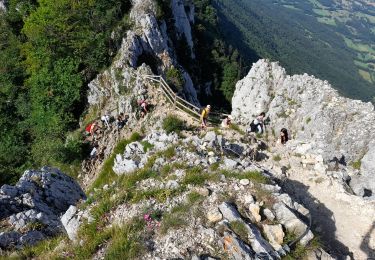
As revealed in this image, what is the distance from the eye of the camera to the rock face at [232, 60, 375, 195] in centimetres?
2261

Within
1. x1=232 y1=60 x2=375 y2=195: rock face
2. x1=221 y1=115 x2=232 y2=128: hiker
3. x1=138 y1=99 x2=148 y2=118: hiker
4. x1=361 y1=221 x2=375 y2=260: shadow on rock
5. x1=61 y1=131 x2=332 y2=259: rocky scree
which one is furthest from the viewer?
x1=138 y1=99 x2=148 y2=118: hiker

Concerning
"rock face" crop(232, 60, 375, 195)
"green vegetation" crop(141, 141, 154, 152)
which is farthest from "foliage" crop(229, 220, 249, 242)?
"rock face" crop(232, 60, 375, 195)

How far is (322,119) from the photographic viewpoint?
2517cm

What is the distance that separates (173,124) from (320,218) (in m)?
10.5

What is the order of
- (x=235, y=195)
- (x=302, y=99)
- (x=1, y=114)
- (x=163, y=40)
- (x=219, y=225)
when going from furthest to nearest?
1. (x=163, y=40)
2. (x=1, y=114)
3. (x=302, y=99)
4. (x=235, y=195)
5. (x=219, y=225)

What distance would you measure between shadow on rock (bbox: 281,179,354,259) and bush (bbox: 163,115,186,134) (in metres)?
7.73

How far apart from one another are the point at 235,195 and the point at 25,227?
338 inches

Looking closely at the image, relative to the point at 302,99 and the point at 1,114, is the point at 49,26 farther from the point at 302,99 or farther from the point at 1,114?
the point at 302,99

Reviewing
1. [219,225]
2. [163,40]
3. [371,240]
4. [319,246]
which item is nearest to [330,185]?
[371,240]

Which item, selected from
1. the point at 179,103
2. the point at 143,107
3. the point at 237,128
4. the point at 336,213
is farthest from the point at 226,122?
the point at 336,213

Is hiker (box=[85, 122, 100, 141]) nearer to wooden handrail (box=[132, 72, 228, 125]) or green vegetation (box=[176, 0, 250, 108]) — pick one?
wooden handrail (box=[132, 72, 228, 125])

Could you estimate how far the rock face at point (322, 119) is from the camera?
74.2 ft

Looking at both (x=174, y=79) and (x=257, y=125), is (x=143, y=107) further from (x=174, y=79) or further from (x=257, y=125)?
(x=174, y=79)

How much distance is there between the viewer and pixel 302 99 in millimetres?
27531
